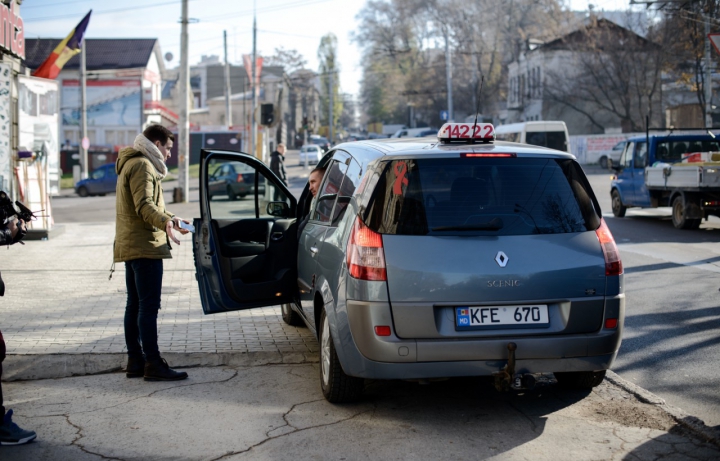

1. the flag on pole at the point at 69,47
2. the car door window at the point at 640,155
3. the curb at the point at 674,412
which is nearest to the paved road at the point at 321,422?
the curb at the point at 674,412

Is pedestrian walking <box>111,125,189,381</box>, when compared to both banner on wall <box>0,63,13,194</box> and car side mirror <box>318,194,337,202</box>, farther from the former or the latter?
banner on wall <box>0,63,13,194</box>

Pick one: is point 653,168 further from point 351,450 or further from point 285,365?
point 351,450

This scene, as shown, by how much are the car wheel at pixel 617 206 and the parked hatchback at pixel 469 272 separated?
1659 centimetres

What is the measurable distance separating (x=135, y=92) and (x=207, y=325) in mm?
56787

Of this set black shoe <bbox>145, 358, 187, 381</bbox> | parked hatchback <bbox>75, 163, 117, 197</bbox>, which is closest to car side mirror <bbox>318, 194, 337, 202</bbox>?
black shoe <bbox>145, 358, 187, 381</bbox>

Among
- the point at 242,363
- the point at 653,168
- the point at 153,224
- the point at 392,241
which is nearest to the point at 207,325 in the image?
the point at 242,363

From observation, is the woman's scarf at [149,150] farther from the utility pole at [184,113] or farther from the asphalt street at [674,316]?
the utility pole at [184,113]

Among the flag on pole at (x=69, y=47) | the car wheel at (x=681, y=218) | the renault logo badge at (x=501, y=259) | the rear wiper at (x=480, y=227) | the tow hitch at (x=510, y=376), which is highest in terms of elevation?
the flag on pole at (x=69, y=47)

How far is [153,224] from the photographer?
5750 mm

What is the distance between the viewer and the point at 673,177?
17.6 m

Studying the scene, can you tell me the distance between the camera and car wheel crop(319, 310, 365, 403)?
17.4ft

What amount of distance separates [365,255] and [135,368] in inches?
90.9

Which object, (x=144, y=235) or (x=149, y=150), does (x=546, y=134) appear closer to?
(x=149, y=150)

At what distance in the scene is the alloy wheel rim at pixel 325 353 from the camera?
5406 millimetres
